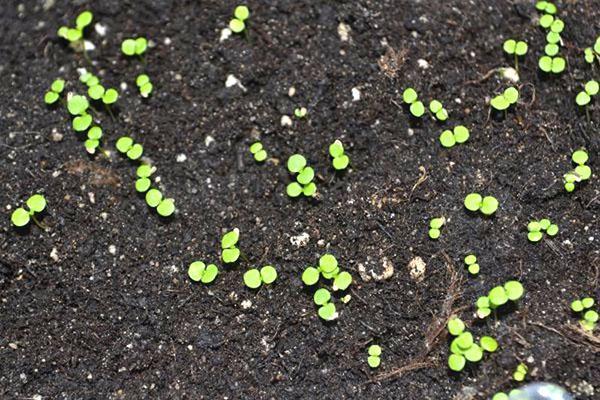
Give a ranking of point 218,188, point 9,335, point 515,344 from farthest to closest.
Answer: point 218,188
point 9,335
point 515,344

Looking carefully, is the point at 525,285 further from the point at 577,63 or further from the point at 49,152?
→ the point at 49,152

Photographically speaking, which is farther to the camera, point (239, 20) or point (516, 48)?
point (239, 20)

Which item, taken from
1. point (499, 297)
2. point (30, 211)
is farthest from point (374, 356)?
point (30, 211)

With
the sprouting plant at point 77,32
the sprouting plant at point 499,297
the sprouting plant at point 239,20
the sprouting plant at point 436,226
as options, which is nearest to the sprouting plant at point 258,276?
the sprouting plant at point 436,226

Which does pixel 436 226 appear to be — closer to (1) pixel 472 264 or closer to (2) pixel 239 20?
(1) pixel 472 264

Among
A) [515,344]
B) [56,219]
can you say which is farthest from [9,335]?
[515,344]

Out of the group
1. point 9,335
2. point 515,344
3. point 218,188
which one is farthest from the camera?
point 218,188
